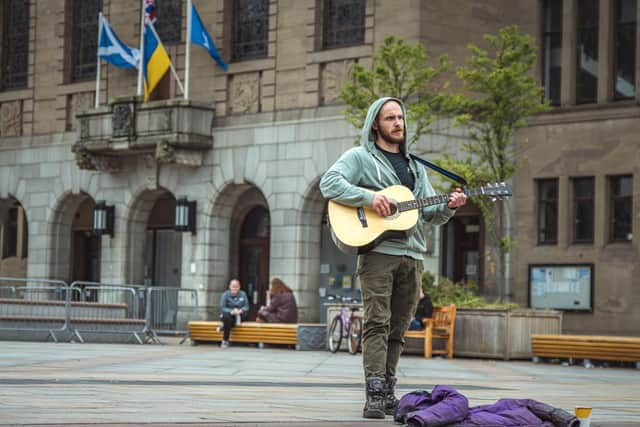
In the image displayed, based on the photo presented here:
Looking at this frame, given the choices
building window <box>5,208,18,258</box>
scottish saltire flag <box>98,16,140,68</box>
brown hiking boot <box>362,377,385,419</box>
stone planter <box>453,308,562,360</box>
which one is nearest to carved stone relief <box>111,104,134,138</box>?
scottish saltire flag <box>98,16,140,68</box>

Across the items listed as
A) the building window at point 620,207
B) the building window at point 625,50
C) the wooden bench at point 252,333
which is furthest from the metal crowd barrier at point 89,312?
the building window at point 625,50

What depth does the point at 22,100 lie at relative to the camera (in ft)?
132

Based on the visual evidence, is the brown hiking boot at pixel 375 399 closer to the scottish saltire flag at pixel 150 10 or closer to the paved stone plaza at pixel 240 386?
the paved stone plaza at pixel 240 386

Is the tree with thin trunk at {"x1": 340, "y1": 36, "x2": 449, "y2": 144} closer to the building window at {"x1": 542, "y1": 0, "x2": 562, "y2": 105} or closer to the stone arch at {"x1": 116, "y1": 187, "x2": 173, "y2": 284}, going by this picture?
the building window at {"x1": 542, "y1": 0, "x2": 562, "y2": 105}

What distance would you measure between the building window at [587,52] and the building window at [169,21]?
11.4 m

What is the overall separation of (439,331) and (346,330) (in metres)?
1.91

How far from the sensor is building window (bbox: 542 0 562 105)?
3139 centimetres

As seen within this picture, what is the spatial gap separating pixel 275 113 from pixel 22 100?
1025cm

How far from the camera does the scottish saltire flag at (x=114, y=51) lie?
36219mm

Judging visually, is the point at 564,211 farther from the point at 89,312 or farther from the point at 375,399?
the point at 375,399

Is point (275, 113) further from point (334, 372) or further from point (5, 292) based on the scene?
point (334, 372)

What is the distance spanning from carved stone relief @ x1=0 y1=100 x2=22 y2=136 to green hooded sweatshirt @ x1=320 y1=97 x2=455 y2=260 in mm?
32300

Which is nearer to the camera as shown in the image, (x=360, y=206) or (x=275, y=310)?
(x=360, y=206)

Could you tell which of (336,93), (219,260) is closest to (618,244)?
(336,93)
